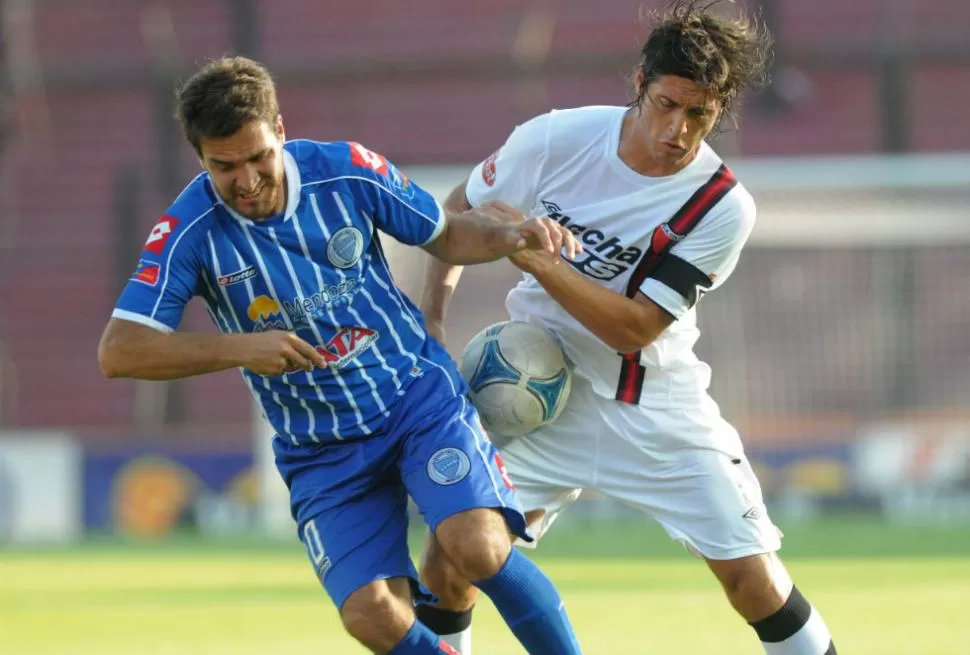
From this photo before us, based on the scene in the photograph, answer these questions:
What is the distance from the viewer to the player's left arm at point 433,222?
4547 millimetres

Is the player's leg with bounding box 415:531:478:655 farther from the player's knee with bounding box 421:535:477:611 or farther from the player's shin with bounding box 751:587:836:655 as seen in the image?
the player's shin with bounding box 751:587:836:655

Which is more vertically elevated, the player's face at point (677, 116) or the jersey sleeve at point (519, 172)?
the player's face at point (677, 116)

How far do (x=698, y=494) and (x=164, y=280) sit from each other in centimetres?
178

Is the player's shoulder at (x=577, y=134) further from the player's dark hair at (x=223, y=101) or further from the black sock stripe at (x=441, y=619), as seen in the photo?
the black sock stripe at (x=441, y=619)

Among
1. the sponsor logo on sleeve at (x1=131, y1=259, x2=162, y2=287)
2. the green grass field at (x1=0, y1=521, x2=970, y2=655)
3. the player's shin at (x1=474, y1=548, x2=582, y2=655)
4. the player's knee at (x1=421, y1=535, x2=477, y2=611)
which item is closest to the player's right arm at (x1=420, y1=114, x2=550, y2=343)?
the player's knee at (x1=421, y1=535, x2=477, y2=611)

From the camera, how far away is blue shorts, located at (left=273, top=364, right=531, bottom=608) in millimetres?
4453

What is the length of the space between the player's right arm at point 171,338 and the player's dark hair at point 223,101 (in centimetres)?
29

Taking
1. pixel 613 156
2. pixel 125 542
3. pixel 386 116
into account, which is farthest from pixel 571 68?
pixel 613 156

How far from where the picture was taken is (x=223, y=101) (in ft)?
13.9

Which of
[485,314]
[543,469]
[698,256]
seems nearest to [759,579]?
[543,469]

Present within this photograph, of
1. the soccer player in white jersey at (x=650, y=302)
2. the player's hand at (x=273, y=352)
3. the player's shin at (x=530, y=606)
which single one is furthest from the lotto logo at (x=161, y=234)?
the player's shin at (x=530, y=606)

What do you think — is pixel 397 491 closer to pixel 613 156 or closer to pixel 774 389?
pixel 613 156

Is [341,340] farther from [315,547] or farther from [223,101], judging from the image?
[223,101]

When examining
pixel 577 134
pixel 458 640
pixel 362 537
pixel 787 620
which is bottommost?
pixel 458 640
